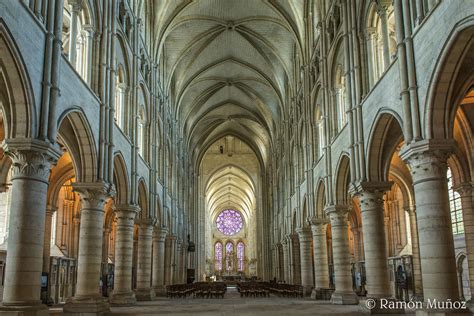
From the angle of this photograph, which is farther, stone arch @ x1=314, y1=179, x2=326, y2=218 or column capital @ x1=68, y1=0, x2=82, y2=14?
stone arch @ x1=314, y1=179, x2=326, y2=218

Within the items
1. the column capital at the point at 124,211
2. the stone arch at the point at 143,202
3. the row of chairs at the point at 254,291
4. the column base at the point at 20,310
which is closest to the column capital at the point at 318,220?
the row of chairs at the point at 254,291

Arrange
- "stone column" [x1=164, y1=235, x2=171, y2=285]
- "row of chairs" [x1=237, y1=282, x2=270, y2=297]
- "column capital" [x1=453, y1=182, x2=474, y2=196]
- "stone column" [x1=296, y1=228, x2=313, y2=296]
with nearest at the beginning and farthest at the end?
1. "column capital" [x1=453, y1=182, x2=474, y2=196]
2. "stone column" [x1=296, y1=228, x2=313, y2=296]
3. "row of chairs" [x1=237, y1=282, x2=270, y2=297]
4. "stone column" [x1=164, y1=235, x2=171, y2=285]

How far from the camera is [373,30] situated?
72.3 ft

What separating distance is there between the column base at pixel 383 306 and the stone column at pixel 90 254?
10.7 m

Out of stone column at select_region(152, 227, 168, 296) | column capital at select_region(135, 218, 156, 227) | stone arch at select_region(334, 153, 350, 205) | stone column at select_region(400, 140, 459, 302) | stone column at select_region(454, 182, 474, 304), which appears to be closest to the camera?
stone column at select_region(400, 140, 459, 302)

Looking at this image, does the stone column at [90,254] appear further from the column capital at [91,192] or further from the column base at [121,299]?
the column base at [121,299]

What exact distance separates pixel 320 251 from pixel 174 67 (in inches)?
823

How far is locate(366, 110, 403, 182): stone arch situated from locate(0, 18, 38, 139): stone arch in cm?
1263

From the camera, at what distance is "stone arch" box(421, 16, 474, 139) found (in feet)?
45.4

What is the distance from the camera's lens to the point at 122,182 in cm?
2655

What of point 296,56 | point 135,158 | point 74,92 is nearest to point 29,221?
point 74,92

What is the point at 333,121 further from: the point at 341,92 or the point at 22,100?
the point at 22,100

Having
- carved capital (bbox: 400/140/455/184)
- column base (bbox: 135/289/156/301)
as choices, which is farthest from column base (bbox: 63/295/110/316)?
carved capital (bbox: 400/140/455/184)

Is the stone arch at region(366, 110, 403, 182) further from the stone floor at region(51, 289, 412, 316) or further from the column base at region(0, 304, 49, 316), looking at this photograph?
the column base at region(0, 304, 49, 316)
